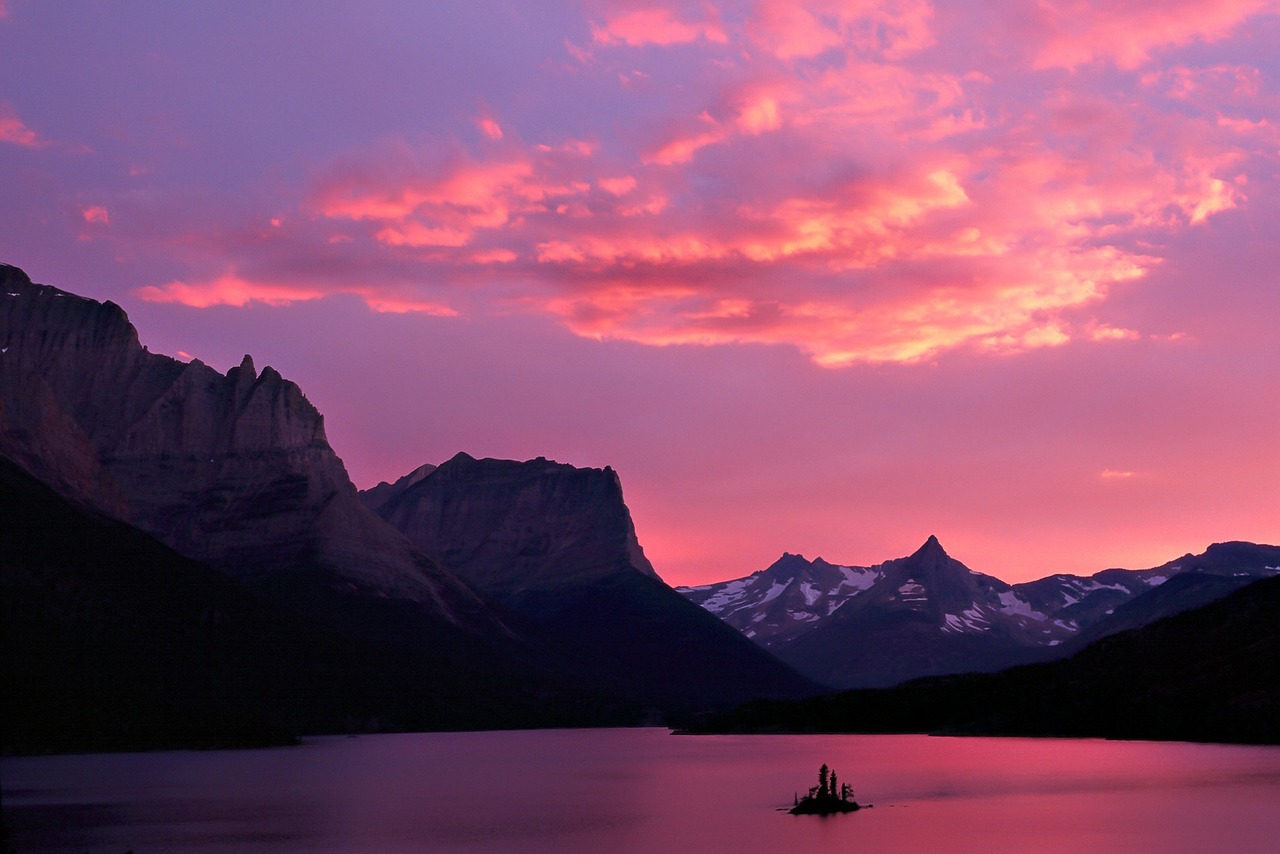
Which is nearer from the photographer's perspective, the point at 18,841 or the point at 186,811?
the point at 18,841

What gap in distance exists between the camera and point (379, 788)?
601 feet

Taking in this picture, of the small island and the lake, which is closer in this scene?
the lake

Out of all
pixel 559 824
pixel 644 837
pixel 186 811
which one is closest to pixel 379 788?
pixel 186 811

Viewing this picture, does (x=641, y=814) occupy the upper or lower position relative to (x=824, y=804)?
lower

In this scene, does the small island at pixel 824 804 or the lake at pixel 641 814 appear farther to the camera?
the small island at pixel 824 804

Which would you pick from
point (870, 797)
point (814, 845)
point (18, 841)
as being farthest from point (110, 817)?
point (870, 797)

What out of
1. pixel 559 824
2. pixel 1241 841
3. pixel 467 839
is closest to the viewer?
pixel 1241 841

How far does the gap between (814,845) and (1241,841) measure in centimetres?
3046

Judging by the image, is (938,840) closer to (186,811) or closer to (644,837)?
(644,837)

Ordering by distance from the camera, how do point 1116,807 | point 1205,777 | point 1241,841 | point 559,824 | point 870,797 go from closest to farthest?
point 1241,841 < point 559,824 < point 1116,807 < point 870,797 < point 1205,777

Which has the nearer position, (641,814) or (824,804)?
(824,804)

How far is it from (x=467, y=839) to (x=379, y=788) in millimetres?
62260

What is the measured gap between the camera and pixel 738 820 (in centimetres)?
13975

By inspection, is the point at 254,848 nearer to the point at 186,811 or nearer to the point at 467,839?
the point at 467,839
